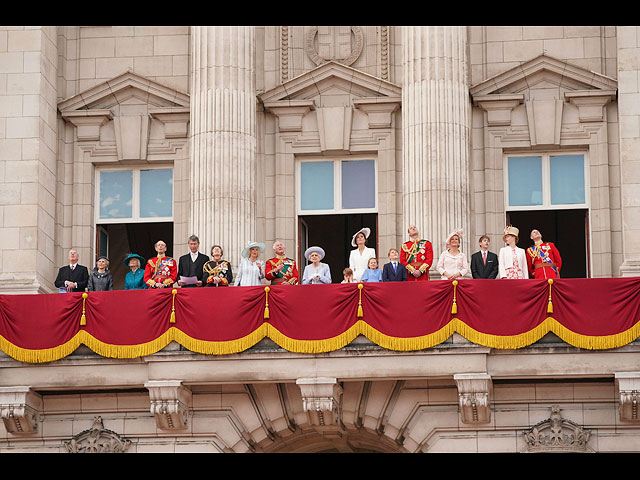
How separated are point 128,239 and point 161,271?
22.9 ft

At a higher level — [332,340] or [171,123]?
[171,123]

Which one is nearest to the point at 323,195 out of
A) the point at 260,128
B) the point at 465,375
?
the point at 260,128

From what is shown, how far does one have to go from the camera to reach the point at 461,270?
4075 centimetres

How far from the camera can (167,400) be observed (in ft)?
131

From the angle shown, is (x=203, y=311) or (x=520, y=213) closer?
(x=203, y=311)

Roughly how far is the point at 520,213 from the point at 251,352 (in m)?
9.45

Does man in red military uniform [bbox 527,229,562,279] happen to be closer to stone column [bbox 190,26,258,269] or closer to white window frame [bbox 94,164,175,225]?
stone column [bbox 190,26,258,269]

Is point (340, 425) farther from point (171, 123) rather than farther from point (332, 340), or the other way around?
point (171, 123)

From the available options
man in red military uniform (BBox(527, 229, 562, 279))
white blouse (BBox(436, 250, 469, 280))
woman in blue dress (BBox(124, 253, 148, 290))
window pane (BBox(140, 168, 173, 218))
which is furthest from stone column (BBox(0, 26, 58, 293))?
man in red military uniform (BBox(527, 229, 562, 279))

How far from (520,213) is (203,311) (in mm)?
9828

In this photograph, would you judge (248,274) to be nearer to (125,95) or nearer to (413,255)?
(413,255)

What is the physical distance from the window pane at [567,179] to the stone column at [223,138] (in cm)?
758

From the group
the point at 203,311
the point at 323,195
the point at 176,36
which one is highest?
the point at 176,36

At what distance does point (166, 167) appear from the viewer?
46719 mm
